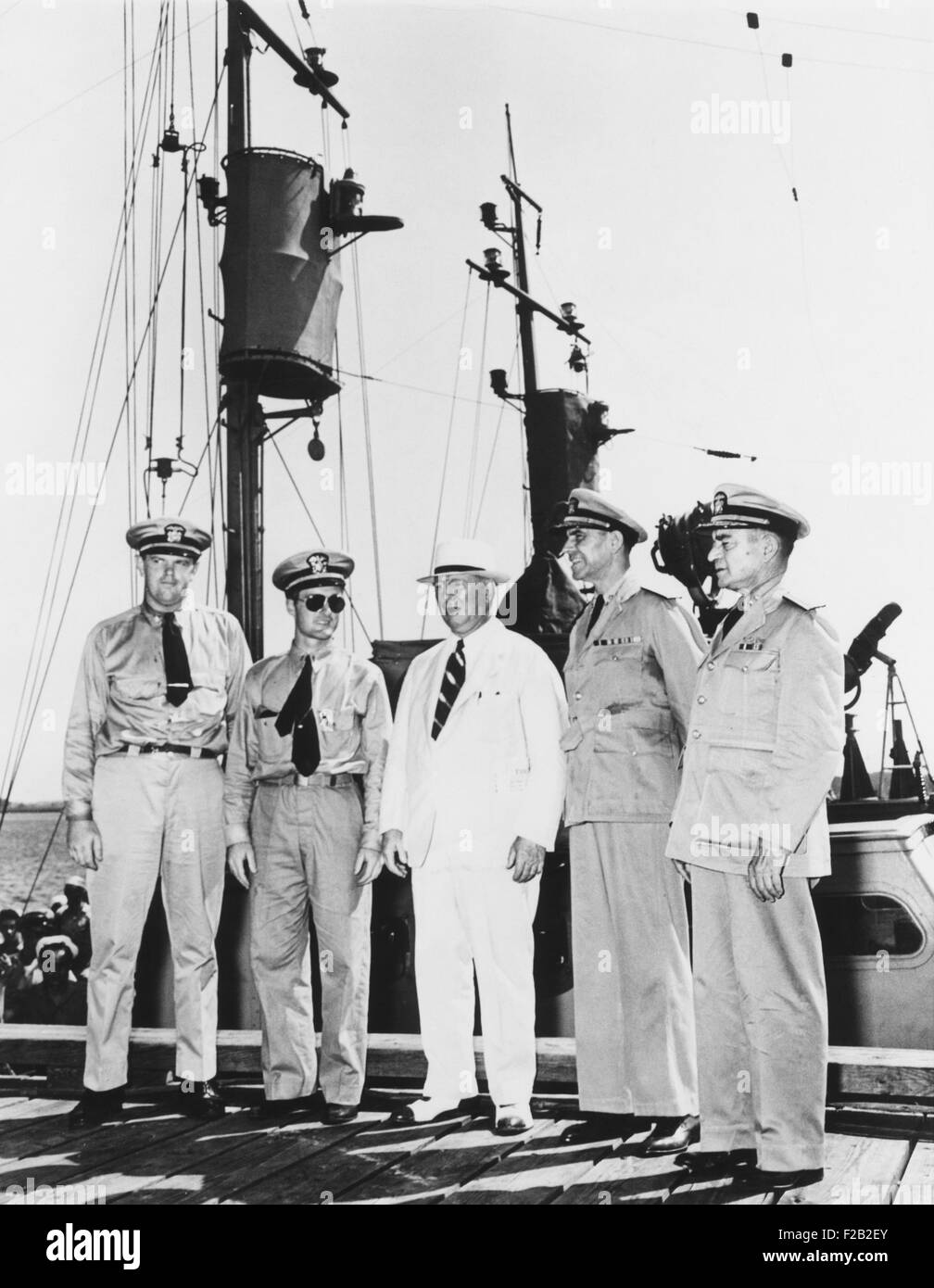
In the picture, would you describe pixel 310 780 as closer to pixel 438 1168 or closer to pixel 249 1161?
pixel 249 1161

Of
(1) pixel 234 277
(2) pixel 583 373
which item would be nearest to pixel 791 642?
(2) pixel 583 373

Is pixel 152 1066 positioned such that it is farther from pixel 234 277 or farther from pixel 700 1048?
pixel 234 277

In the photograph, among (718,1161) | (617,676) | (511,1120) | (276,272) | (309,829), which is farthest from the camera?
→ (276,272)

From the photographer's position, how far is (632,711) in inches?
145

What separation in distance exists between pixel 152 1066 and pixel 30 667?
7.85 feet

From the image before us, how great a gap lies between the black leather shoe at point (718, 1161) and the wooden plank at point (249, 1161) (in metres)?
1.00

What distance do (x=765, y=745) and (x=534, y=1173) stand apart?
1.31 metres

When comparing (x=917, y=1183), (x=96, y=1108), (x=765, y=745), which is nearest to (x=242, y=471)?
(x=96, y=1108)

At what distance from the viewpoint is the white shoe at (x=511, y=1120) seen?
3562 mm

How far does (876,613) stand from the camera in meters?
5.27

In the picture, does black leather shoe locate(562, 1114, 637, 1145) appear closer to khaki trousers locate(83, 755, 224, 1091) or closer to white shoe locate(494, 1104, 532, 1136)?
white shoe locate(494, 1104, 532, 1136)

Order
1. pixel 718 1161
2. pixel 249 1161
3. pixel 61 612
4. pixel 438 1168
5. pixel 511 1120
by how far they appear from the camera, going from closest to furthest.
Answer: pixel 718 1161, pixel 438 1168, pixel 249 1161, pixel 511 1120, pixel 61 612

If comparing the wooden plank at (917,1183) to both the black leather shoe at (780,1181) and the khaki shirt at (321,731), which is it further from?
the khaki shirt at (321,731)

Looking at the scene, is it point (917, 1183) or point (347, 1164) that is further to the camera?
point (347, 1164)
